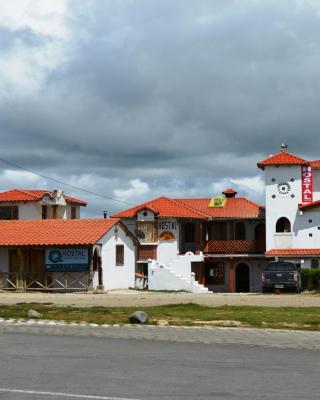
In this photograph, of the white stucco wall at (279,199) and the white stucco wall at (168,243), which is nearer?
the white stucco wall at (279,199)

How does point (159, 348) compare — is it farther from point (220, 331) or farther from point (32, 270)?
point (32, 270)

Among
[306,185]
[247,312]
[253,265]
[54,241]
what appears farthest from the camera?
[253,265]

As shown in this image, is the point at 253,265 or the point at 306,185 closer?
the point at 306,185

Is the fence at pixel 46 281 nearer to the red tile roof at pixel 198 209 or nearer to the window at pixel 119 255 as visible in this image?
the window at pixel 119 255

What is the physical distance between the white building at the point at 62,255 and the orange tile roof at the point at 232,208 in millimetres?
11482

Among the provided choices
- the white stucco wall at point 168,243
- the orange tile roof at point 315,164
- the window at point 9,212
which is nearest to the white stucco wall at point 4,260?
the window at point 9,212

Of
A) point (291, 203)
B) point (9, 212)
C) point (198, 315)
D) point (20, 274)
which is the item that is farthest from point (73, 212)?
point (198, 315)

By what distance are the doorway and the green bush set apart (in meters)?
11.5

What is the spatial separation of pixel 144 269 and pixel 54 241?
35.6 ft

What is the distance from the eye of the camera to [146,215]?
181 feet

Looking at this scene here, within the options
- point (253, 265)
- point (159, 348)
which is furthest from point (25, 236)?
point (159, 348)

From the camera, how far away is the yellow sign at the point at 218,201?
60.0 m

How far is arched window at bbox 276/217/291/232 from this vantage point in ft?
175

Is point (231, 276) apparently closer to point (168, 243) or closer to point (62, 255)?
point (168, 243)
